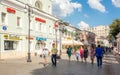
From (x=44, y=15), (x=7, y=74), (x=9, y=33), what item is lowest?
(x=7, y=74)

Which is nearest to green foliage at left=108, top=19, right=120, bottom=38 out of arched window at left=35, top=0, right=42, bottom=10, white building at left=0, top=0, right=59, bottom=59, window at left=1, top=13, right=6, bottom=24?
white building at left=0, top=0, right=59, bottom=59

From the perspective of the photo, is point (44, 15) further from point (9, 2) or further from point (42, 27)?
Answer: point (9, 2)

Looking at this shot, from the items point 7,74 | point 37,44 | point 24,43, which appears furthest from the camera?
point 37,44

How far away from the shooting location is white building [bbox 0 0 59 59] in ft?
107

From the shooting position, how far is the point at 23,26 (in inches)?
1506

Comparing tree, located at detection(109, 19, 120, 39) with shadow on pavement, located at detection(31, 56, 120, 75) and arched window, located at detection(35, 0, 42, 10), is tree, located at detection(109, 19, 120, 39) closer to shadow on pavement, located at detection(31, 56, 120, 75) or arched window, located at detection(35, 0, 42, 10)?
arched window, located at detection(35, 0, 42, 10)

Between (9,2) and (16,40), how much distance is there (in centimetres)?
515

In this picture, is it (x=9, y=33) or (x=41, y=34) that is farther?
(x=41, y=34)

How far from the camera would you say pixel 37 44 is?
44.1 metres

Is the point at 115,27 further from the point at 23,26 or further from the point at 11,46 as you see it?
the point at 11,46

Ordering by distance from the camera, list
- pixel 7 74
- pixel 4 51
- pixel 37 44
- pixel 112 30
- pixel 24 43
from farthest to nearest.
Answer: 1. pixel 112 30
2. pixel 37 44
3. pixel 24 43
4. pixel 4 51
5. pixel 7 74

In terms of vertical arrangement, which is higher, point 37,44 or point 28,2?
point 28,2

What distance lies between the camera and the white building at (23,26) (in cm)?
3272

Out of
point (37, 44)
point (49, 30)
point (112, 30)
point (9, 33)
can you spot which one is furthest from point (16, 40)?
point (112, 30)
